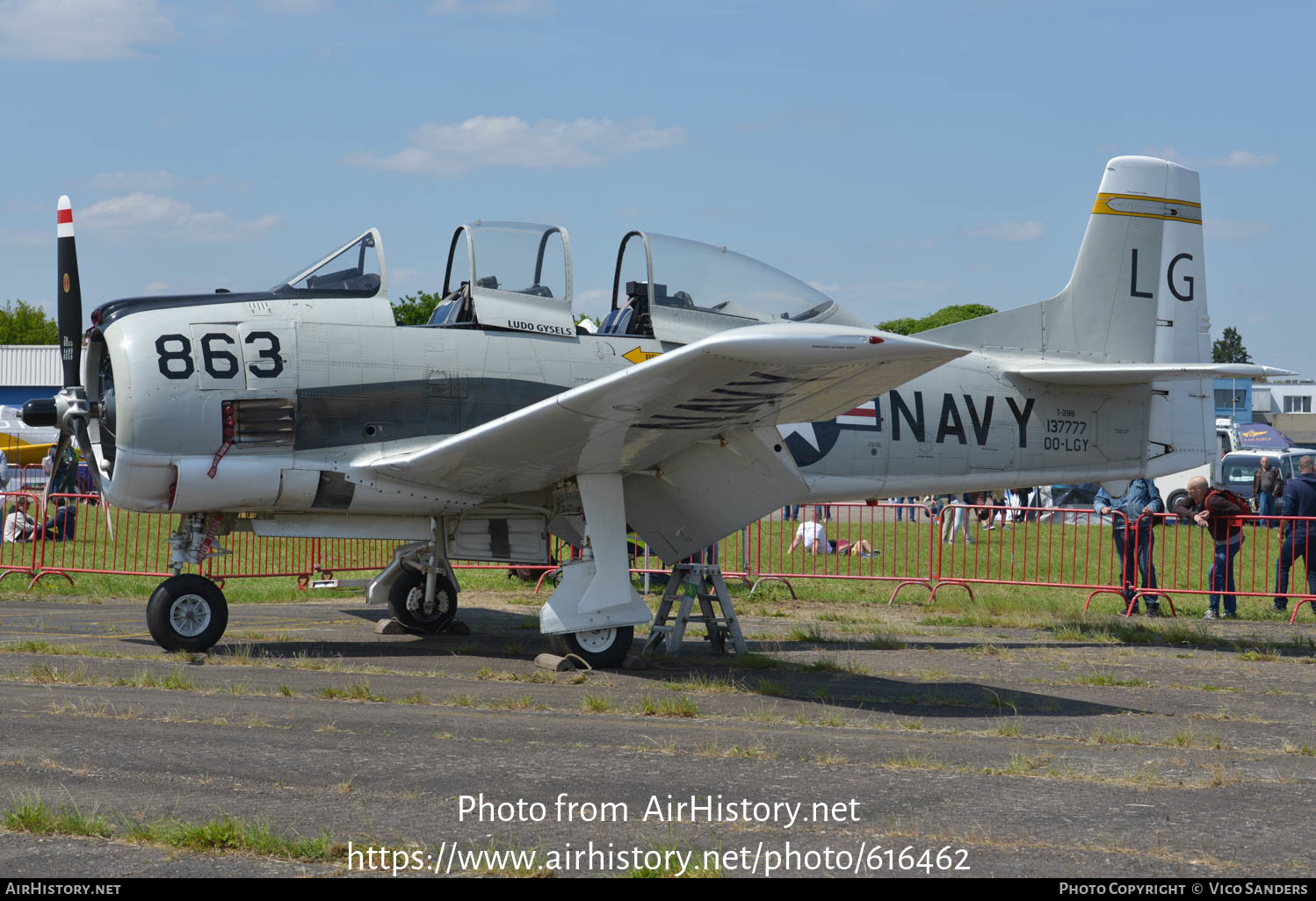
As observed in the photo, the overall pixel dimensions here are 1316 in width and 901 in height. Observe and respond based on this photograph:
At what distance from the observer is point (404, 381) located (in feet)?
28.2

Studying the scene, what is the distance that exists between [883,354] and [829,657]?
3.55 m

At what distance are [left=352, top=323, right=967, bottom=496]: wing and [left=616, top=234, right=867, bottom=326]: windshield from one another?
1326 millimetres

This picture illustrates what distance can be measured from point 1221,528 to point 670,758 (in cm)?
1010

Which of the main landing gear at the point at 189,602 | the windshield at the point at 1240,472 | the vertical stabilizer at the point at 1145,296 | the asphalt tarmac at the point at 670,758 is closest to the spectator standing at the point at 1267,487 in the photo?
the vertical stabilizer at the point at 1145,296

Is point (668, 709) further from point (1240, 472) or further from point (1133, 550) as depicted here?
point (1240, 472)

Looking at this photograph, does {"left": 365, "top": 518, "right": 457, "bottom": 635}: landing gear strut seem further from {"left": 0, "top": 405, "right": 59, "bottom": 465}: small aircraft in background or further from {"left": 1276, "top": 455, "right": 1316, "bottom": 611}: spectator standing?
{"left": 0, "top": 405, "right": 59, "bottom": 465}: small aircraft in background

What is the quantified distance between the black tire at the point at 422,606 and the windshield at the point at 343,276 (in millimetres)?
2722

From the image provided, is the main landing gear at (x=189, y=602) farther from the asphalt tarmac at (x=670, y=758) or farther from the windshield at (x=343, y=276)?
the windshield at (x=343, y=276)

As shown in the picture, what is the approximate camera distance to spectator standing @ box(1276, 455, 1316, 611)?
1358cm

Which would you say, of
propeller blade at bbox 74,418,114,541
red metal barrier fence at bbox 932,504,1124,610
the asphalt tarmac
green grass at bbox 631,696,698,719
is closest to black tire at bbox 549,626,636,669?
the asphalt tarmac

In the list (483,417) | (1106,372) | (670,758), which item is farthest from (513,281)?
(1106,372)

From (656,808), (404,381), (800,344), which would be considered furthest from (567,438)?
(656,808)

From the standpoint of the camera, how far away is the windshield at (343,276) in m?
8.72

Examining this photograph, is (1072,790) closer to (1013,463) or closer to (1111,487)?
(1013,463)
